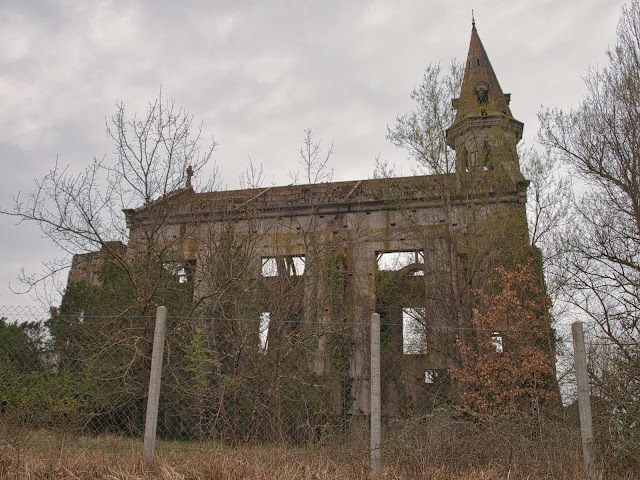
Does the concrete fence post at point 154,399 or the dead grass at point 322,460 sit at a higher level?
the concrete fence post at point 154,399

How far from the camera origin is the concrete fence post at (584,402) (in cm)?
491

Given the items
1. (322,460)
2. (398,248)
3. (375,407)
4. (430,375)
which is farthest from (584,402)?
(398,248)

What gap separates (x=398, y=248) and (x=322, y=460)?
1417 cm

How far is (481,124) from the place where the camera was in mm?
20312

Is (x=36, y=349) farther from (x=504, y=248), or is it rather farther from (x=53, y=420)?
(x=504, y=248)

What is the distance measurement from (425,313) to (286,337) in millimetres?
9120

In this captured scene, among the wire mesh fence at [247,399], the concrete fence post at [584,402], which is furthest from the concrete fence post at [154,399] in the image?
the concrete fence post at [584,402]

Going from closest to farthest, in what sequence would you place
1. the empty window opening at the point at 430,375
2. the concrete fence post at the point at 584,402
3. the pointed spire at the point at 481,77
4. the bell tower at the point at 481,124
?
1. the concrete fence post at the point at 584,402
2. the empty window opening at the point at 430,375
3. the bell tower at the point at 481,124
4. the pointed spire at the point at 481,77

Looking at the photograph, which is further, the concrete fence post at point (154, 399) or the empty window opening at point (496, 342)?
the empty window opening at point (496, 342)

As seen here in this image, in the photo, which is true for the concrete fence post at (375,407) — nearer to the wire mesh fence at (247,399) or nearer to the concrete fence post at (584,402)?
the wire mesh fence at (247,399)

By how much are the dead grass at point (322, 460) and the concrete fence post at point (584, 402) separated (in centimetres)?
14

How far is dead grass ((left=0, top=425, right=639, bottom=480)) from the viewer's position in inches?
195

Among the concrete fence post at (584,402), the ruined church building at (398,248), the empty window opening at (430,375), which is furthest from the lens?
the empty window opening at (430,375)

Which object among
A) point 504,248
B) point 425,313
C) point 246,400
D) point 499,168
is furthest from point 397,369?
point 246,400
